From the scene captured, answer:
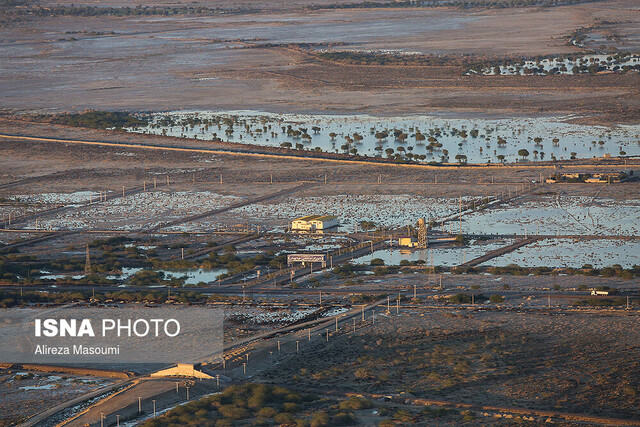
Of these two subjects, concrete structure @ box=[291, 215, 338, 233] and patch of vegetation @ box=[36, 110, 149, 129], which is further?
patch of vegetation @ box=[36, 110, 149, 129]

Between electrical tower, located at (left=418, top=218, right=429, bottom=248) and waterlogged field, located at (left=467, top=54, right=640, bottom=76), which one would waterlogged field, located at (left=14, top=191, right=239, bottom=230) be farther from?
Result: waterlogged field, located at (left=467, top=54, right=640, bottom=76)

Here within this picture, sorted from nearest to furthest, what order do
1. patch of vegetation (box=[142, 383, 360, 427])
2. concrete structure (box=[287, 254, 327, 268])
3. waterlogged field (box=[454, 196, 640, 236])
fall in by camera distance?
patch of vegetation (box=[142, 383, 360, 427]) < concrete structure (box=[287, 254, 327, 268]) < waterlogged field (box=[454, 196, 640, 236])

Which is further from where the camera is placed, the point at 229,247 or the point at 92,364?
the point at 229,247

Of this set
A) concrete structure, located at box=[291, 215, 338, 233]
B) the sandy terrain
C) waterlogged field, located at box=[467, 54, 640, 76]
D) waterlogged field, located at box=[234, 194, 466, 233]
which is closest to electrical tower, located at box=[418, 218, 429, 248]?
waterlogged field, located at box=[234, 194, 466, 233]

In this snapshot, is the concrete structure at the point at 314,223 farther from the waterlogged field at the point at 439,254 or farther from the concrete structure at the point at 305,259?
the concrete structure at the point at 305,259

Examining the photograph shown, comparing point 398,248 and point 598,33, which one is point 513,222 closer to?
point 398,248

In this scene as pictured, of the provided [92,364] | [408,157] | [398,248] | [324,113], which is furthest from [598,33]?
[92,364]
